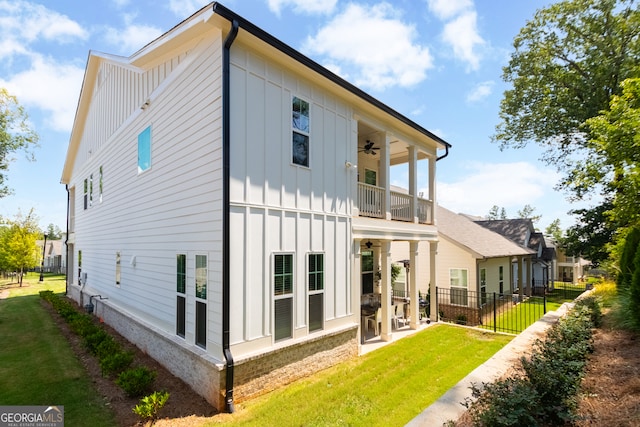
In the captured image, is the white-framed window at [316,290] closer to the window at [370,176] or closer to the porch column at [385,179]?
the porch column at [385,179]

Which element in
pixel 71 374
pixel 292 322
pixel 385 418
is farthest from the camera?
pixel 71 374

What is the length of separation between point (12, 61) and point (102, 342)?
15.7m

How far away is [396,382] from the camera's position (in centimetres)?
671

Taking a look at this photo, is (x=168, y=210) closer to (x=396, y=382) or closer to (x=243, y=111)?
(x=243, y=111)

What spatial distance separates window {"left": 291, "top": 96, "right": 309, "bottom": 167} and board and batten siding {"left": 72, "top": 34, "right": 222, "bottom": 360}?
1.80m

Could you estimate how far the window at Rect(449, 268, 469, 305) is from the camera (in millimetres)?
16266

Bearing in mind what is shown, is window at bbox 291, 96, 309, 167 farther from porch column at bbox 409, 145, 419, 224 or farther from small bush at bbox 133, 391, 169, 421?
porch column at bbox 409, 145, 419, 224

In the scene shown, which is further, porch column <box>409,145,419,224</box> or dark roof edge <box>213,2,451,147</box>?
porch column <box>409,145,419,224</box>

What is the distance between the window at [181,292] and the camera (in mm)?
6988

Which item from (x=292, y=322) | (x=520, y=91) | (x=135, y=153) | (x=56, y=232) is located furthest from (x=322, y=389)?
(x=56, y=232)

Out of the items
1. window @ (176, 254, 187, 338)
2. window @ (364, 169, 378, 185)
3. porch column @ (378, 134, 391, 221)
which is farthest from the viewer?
window @ (364, 169, 378, 185)

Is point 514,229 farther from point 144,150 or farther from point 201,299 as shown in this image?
point 144,150

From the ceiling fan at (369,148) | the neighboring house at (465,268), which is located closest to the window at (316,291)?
the ceiling fan at (369,148)

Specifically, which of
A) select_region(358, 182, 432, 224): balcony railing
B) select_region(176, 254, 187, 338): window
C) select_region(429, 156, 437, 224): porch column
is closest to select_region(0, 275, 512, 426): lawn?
select_region(176, 254, 187, 338): window
